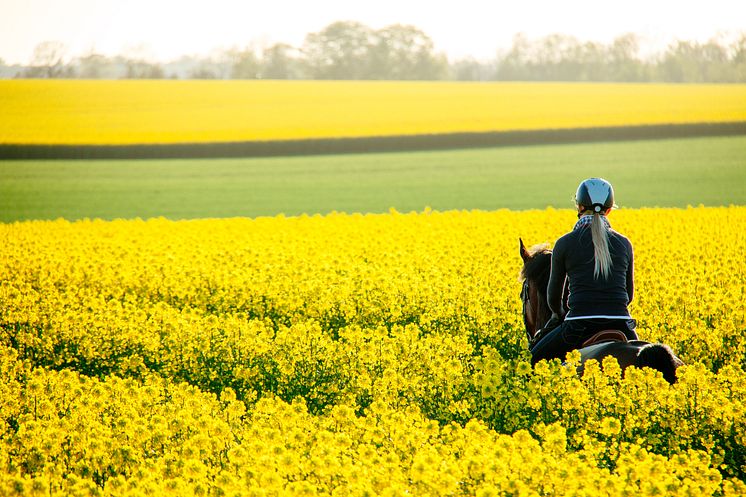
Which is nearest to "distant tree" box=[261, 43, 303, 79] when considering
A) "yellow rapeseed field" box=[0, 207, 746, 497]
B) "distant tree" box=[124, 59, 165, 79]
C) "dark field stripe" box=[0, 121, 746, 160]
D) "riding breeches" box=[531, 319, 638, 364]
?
"distant tree" box=[124, 59, 165, 79]

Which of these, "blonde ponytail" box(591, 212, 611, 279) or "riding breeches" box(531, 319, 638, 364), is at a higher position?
"blonde ponytail" box(591, 212, 611, 279)

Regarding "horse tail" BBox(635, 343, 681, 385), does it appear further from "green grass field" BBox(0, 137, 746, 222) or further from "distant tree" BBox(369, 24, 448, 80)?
"distant tree" BBox(369, 24, 448, 80)

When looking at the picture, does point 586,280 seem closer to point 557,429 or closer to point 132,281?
point 557,429

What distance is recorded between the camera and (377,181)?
4384 centimetres

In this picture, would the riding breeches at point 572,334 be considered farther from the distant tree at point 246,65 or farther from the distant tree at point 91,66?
the distant tree at point 246,65

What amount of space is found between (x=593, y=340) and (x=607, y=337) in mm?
104

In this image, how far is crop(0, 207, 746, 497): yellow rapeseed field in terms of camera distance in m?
5.38

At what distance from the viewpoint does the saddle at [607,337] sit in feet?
23.4

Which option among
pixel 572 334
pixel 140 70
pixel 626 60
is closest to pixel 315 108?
pixel 140 70

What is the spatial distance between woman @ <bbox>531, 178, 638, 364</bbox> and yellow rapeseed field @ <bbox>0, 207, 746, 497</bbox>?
1.46 feet

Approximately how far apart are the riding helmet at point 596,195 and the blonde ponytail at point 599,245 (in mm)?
68

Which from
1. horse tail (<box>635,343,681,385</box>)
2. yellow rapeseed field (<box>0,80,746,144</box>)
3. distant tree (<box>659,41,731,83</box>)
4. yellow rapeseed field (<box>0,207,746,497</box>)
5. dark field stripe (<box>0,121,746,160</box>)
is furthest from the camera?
distant tree (<box>659,41,731,83</box>)

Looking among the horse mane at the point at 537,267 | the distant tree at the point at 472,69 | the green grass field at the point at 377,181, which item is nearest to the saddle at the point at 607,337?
the horse mane at the point at 537,267

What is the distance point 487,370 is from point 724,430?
1.92 m
